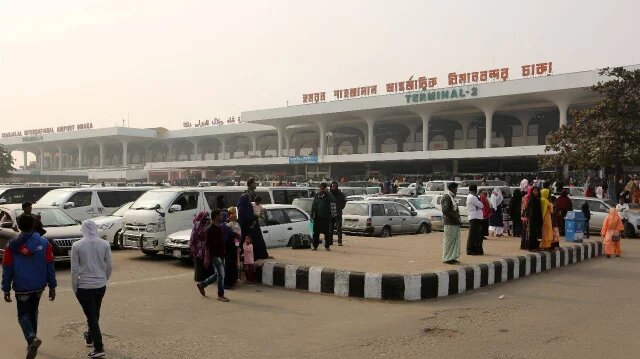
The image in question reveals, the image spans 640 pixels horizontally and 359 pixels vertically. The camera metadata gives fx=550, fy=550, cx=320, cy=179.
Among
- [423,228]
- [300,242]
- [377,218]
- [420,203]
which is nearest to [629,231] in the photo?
[423,228]

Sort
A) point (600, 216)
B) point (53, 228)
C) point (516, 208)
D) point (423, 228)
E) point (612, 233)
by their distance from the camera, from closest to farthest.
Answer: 1. point (53, 228)
2. point (612, 233)
3. point (516, 208)
4. point (600, 216)
5. point (423, 228)

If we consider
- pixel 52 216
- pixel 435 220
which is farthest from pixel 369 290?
pixel 435 220

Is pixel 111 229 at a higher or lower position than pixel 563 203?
lower

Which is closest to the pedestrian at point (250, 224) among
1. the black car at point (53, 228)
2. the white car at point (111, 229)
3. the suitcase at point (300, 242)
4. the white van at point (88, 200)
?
the suitcase at point (300, 242)

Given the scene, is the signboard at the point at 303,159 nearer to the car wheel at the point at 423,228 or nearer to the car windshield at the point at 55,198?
the car wheel at the point at 423,228

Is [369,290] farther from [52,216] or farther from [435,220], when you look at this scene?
[435,220]

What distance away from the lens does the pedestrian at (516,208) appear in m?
15.4

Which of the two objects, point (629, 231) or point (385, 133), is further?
point (385, 133)

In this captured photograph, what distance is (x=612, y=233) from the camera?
13117 millimetres

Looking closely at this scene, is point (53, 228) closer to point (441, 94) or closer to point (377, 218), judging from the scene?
point (377, 218)

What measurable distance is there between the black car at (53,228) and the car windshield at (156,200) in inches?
55.3

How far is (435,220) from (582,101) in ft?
97.6

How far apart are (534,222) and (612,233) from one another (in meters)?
2.81

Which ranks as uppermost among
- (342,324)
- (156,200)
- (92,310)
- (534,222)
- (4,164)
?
(4,164)
